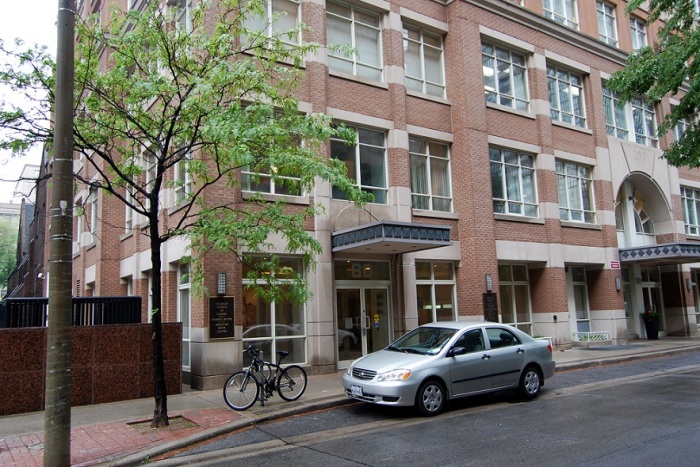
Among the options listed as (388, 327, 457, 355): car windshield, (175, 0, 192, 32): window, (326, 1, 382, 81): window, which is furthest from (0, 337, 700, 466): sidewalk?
(175, 0, 192, 32): window

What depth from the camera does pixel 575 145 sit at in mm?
22078

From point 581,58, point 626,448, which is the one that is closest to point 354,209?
point 626,448

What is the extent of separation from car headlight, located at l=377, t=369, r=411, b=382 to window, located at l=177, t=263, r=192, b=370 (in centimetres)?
626

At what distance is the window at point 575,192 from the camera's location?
21562 millimetres

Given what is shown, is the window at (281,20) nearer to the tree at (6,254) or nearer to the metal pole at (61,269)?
the metal pole at (61,269)

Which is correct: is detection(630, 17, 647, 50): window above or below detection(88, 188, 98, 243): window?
above

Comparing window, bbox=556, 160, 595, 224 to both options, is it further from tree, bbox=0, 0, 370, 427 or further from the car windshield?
tree, bbox=0, 0, 370, 427

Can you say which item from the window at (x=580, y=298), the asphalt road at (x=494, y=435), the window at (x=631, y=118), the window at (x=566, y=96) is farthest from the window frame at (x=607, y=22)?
the asphalt road at (x=494, y=435)

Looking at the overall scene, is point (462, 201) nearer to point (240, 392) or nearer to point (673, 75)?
point (673, 75)

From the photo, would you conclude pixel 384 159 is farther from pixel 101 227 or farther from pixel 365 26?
pixel 101 227

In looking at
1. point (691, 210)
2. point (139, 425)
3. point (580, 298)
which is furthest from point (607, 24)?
point (139, 425)

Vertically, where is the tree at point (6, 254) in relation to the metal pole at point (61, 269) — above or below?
above

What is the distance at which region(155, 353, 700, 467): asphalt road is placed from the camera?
7109mm

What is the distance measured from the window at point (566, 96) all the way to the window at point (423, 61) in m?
5.26
